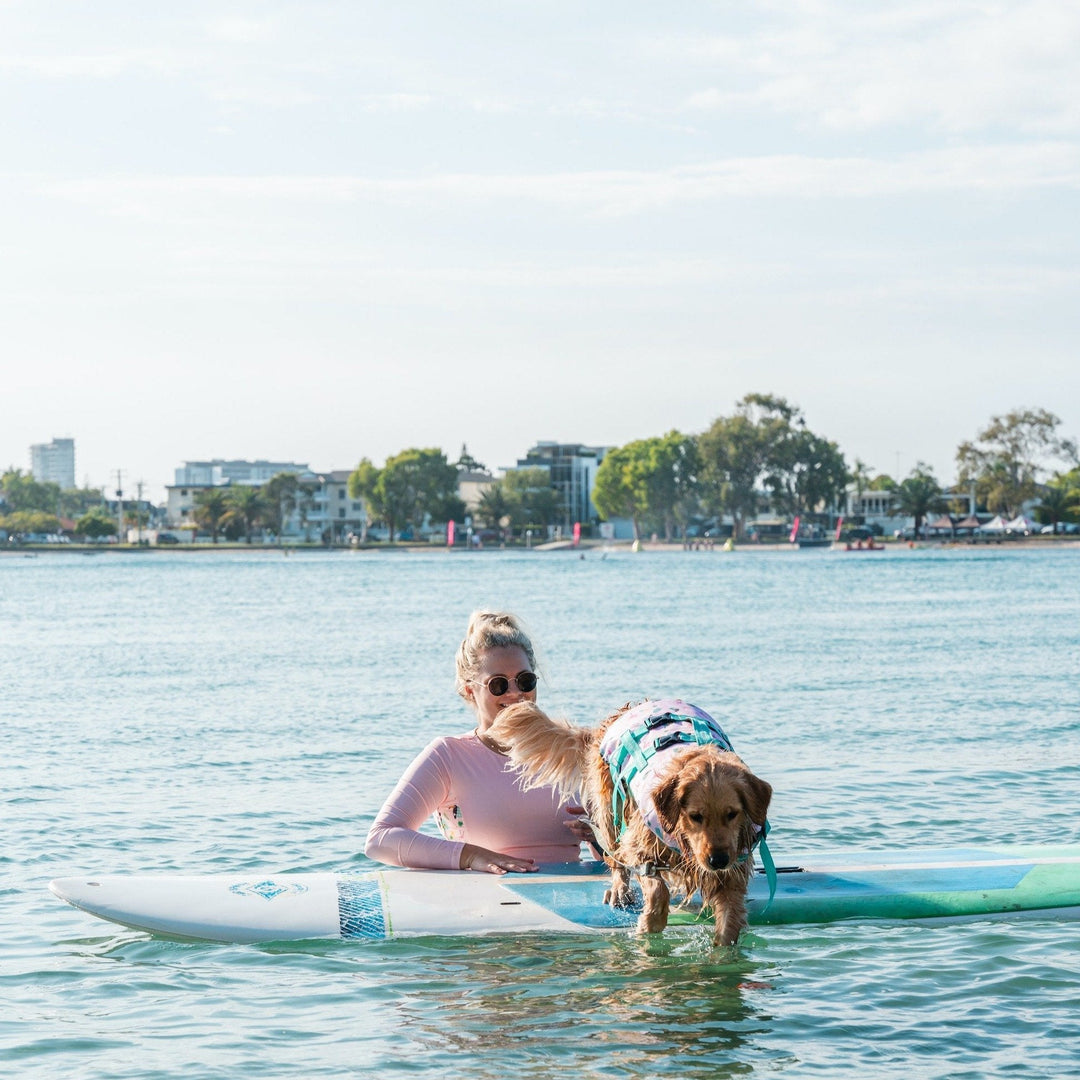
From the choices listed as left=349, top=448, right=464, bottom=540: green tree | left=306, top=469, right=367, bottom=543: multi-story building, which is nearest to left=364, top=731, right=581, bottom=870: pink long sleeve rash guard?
left=349, top=448, right=464, bottom=540: green tree

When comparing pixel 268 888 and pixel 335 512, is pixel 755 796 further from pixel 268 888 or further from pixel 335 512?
pixel 335 512

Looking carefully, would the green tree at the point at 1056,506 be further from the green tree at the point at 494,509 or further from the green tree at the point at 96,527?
the green tree at the point at 96,527

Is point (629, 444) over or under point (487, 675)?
over

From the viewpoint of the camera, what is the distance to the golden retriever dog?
221 inches

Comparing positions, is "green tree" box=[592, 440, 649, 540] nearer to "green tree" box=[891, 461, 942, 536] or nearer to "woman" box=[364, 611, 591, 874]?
"green tree" box=[891, 461, 942, 536]

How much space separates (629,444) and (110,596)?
122 meters

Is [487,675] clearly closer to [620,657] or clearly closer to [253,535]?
[620,657]

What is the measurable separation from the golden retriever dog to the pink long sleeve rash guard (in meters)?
0.17

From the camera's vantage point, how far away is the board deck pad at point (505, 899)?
274 inches

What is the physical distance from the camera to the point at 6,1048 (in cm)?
644

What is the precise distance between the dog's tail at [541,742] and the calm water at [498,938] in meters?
1.14

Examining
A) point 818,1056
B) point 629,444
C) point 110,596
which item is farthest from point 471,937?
point 629,444

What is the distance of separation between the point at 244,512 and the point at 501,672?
173 meters

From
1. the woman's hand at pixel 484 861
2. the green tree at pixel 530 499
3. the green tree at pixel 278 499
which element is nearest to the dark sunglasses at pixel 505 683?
the woman's hand at pixel 484 861
